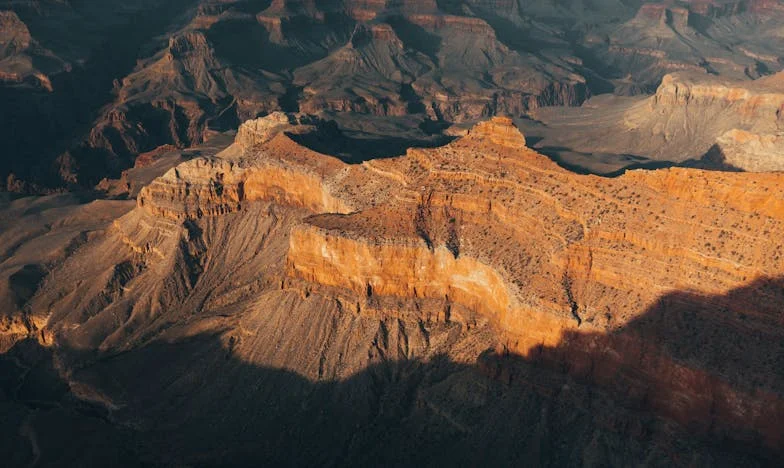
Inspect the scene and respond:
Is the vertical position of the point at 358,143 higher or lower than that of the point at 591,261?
lower

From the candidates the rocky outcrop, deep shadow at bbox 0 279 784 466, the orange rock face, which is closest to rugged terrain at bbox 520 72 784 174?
the rocky outcrop

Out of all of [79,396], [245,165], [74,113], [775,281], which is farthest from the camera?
[74,113]

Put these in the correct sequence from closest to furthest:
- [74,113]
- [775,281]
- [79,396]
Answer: [775,281]
[79,396]
[74,113]

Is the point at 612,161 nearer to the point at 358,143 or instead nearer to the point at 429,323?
the point at 358,143

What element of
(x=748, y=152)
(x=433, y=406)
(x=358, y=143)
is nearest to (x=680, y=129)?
(x=748, y=152)

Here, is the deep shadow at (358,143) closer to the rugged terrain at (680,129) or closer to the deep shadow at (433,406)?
the rugged terrain at (680,129)

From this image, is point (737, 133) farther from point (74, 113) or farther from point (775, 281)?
point (74, 113)

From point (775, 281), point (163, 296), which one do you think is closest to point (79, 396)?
point (163, 296)

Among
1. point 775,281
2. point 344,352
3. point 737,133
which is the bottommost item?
point 737,133
